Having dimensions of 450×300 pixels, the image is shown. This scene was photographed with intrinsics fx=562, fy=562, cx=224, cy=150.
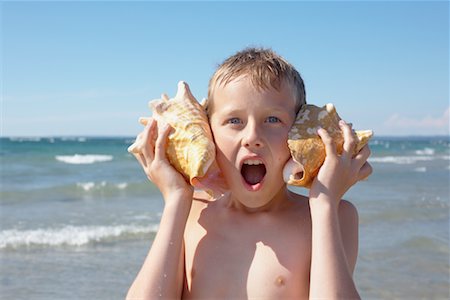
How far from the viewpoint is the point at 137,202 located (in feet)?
38.2

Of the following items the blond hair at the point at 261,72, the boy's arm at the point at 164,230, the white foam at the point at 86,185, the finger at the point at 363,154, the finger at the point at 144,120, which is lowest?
the white foam at the point at 86,185

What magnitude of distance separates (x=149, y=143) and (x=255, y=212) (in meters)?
0.58

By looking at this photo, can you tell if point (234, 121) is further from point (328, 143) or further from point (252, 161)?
point (328, 143)

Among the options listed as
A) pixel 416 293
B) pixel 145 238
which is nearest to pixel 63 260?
pixel 145 238

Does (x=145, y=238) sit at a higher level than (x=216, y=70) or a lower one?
lower

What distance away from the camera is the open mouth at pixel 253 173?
2.41 m

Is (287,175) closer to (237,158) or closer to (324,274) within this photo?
(237,158)

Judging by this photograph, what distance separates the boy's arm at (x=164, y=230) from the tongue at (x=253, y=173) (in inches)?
9.7

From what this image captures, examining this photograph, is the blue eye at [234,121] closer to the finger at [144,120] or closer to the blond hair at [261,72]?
the blond hair at [261,72]

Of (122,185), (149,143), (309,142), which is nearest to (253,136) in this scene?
(309,142)

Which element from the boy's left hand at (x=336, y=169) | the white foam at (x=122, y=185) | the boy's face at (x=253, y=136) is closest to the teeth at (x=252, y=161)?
the boy's face at (x=253, y=136)

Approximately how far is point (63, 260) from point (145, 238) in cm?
143

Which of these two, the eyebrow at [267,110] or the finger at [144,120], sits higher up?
the eyebrow at [267,110]

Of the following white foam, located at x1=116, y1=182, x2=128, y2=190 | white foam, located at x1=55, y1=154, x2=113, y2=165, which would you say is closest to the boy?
white foam, located at x1=116, y1=182, x2=128, y2=190
